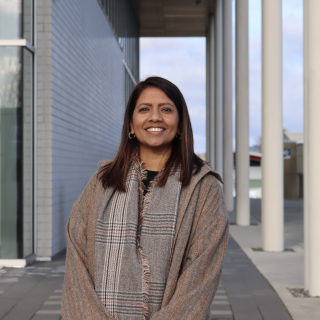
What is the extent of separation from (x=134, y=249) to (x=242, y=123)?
10.6 metres

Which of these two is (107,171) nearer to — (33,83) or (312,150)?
(312,150)

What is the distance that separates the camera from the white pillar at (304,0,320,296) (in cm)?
545

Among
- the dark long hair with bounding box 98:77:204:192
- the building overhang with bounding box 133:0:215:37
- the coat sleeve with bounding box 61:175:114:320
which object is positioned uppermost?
the building overhang with bounding box 133:0:215:37

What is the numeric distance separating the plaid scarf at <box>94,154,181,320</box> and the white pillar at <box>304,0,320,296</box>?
363 cm

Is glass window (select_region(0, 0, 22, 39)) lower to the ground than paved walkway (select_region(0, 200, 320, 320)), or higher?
higher

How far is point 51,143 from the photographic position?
7816mm

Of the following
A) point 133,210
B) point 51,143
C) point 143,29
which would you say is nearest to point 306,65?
point 51,143

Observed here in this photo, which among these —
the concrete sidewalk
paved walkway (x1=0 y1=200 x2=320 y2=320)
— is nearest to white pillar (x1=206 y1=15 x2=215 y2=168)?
the concrete sidewalk

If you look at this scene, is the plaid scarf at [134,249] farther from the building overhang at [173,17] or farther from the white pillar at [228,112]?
the building overhang at [173,17]

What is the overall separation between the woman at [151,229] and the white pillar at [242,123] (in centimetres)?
1024

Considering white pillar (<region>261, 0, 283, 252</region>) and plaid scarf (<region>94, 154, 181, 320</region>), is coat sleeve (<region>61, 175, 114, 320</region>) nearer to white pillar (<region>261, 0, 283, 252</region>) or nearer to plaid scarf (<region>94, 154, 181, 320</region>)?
plaid scarf (<region>94, 154, 181, 320</region>)

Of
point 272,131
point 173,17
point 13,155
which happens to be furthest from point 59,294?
point 173,17

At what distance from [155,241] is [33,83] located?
6.14m

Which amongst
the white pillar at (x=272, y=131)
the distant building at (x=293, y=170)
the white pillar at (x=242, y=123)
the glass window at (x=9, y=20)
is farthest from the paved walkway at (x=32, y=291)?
the distant building at (x=293, y=170)
